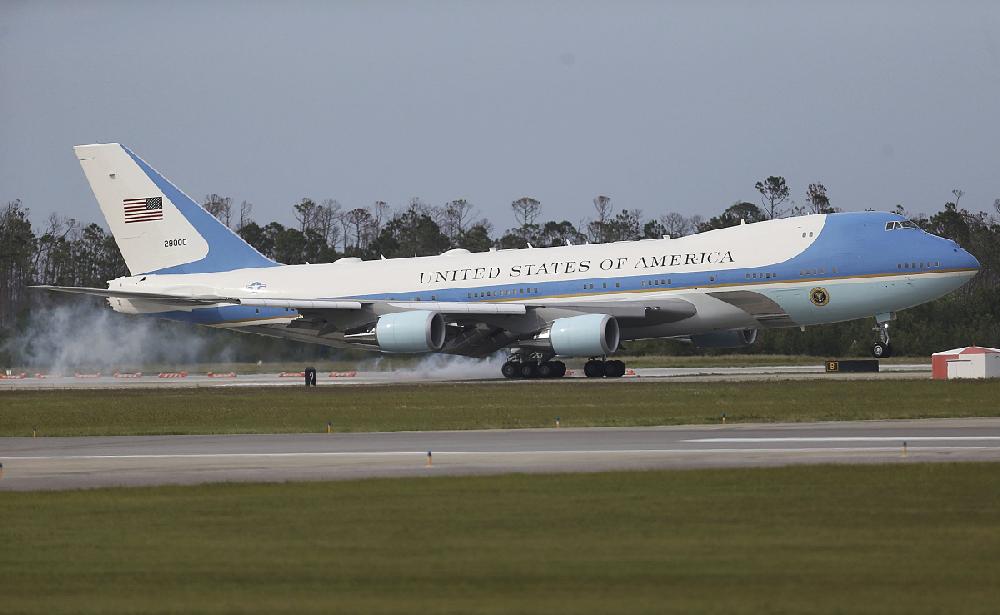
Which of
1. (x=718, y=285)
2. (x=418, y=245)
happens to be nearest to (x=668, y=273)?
(x=718, y=285)

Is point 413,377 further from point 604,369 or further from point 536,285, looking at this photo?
point 604,369

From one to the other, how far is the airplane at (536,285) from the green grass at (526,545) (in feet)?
92.6

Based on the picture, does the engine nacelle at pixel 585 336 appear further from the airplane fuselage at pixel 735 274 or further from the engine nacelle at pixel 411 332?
the engine nacelle at pixel 411 332

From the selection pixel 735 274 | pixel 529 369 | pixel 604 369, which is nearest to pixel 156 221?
pixel 529 369

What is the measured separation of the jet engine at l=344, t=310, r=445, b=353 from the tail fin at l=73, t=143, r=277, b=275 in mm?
9160

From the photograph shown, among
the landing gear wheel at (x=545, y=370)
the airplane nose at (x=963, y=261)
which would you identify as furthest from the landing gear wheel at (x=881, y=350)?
the landing gear wheel at (x=545, y=370)

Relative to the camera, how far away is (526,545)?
13156mm

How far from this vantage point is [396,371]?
59.3 meters

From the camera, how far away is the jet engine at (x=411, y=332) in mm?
48469

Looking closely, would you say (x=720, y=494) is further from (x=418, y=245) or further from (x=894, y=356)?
(x=418, y=245)

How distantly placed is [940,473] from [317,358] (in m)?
47.4

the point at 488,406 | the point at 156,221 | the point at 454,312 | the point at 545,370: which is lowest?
the point at 488,406

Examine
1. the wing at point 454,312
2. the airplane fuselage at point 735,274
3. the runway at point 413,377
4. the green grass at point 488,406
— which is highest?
the airplane fuselage at point 735,274

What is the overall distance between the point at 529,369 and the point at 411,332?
15.2ft
